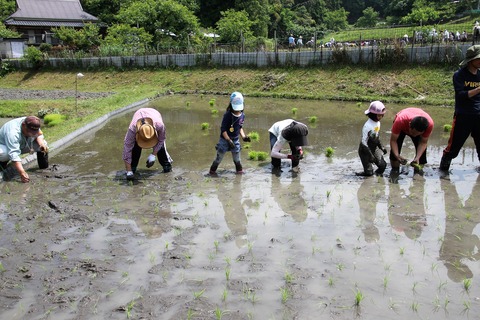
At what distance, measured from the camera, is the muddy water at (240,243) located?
3416 millimetres

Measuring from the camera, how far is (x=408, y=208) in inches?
217

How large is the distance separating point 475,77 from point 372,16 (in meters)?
61.3

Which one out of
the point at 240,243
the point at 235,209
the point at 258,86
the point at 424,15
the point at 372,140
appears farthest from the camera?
the point at 424,15

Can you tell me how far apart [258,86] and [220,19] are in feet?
65.7

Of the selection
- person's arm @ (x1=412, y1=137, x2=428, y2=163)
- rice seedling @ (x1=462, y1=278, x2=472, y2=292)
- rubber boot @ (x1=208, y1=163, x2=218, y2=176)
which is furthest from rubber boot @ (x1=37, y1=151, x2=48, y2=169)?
rice seedling @ (x1=462, y1=278, x2=472, y2=292)

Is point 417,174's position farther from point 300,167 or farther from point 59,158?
point 59,158

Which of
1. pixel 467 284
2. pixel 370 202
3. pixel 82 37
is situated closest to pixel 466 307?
pixel 467 284

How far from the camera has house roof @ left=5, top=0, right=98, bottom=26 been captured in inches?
1590

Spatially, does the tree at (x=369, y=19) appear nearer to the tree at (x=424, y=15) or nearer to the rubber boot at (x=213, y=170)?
the tree at (x=424, y=15)

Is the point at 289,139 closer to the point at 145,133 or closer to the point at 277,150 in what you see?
the point at 277,150

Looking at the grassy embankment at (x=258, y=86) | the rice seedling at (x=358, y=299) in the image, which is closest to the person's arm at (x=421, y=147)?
the rice seedling at (x=358, y=299)

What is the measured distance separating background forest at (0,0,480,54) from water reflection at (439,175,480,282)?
2036 centimetres

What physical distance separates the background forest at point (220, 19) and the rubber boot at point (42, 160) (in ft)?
61.7

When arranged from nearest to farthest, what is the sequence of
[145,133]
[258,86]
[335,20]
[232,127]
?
[145,133] < [232,127] < [258,86] < [335,20]
